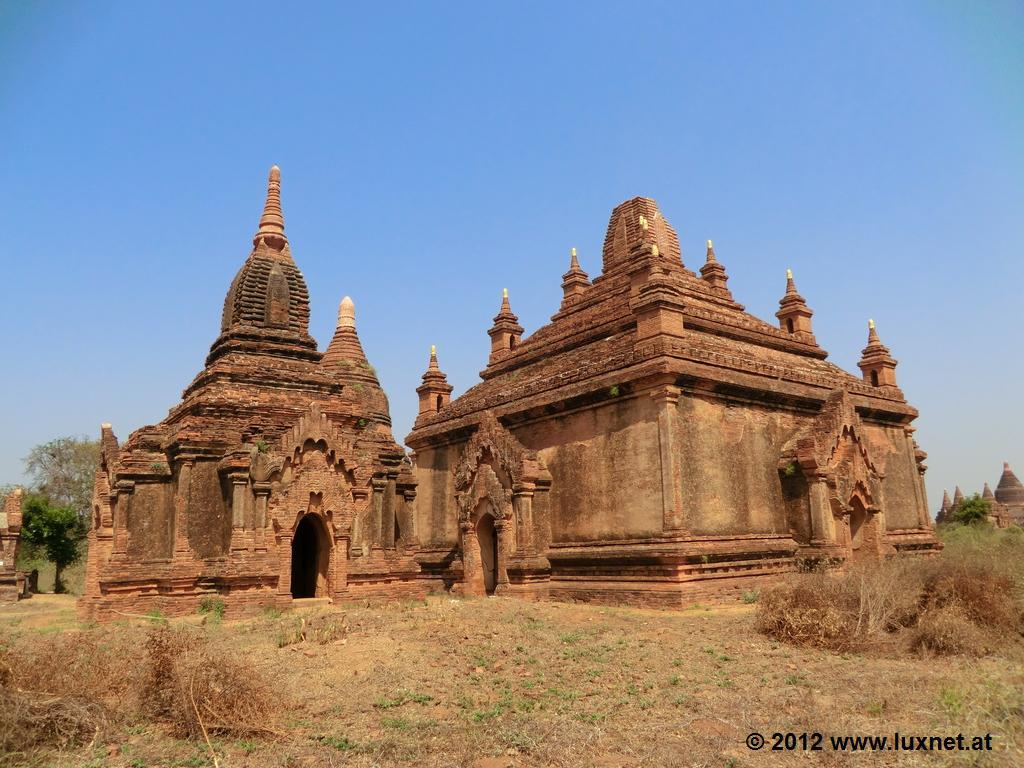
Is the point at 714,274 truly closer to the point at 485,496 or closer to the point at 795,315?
the point at 795,315

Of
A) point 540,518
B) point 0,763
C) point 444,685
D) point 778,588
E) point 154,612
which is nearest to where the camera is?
point 0,763

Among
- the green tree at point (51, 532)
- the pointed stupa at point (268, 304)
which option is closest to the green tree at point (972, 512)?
the pointed stupa at point (268, 304)

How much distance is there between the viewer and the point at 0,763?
21.5 feet

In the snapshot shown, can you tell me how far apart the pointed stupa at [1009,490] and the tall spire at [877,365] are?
45604mm

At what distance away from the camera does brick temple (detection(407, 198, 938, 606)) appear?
16.6 m

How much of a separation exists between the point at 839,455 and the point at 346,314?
68.2ft

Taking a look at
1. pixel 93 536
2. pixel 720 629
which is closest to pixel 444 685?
pixel 720 629

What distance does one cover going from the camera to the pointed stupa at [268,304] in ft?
66.0

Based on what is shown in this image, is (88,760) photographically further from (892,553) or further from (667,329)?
(892,553)

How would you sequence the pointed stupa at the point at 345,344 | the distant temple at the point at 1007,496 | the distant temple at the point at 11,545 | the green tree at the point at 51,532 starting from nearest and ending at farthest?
the distant temple at the point at 11,545 < the pointed stupa at the point at 345,344 < the green tree at the point at 51,532 < the distant temple at the point at 1007,496

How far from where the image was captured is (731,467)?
689 inches

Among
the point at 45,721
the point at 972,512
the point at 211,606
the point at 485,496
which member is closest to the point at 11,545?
the point at 211,606

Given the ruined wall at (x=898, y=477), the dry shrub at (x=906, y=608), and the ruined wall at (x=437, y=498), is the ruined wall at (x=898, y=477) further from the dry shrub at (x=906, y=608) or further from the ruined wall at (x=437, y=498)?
the ruined wall at (x=437, y=498)

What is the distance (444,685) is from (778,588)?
233 inches
